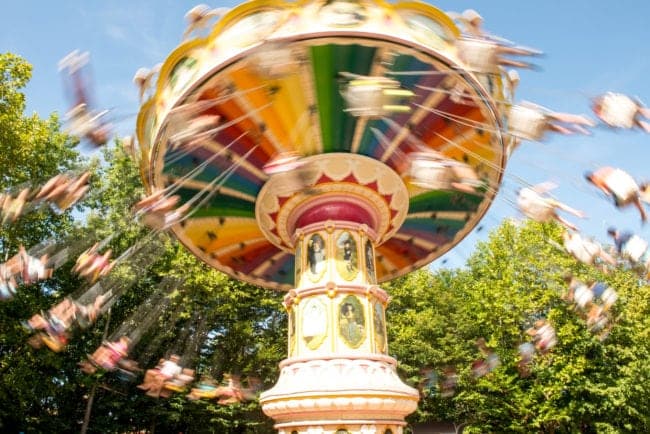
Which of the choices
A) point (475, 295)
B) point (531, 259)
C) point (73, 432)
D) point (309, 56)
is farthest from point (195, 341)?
point (309, 56)

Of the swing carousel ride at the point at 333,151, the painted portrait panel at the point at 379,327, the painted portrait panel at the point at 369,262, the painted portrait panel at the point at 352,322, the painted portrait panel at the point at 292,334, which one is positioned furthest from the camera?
the painted portrait panel at the point at 369,262

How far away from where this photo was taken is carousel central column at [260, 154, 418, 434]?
27.0ft

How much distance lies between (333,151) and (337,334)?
130 inches

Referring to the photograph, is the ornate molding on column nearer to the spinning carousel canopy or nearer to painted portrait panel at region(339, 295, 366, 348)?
painted portrait panel at region(339, 295, 366, 348)

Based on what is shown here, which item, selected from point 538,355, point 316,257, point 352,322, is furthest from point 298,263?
point 538,355

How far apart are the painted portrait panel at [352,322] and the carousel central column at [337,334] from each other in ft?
0.05

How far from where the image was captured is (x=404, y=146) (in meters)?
10.2

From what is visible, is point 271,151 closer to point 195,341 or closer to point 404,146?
point 404,146

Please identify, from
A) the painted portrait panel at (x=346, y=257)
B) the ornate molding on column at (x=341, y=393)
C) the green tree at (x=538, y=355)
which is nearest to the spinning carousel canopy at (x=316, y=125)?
the painted portrait panel at (x=346, y=257)

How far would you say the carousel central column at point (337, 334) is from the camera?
8227 mm

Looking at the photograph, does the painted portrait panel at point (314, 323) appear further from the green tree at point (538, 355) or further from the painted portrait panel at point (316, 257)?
the green tree at point (538, 355)

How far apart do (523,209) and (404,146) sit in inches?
115

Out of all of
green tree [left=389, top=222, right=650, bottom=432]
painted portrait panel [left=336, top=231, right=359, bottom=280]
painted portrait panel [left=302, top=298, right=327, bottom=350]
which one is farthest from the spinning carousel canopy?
green tree [left=389, top=222, right=650, bottom=432]

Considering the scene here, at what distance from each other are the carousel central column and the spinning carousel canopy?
0.21m
